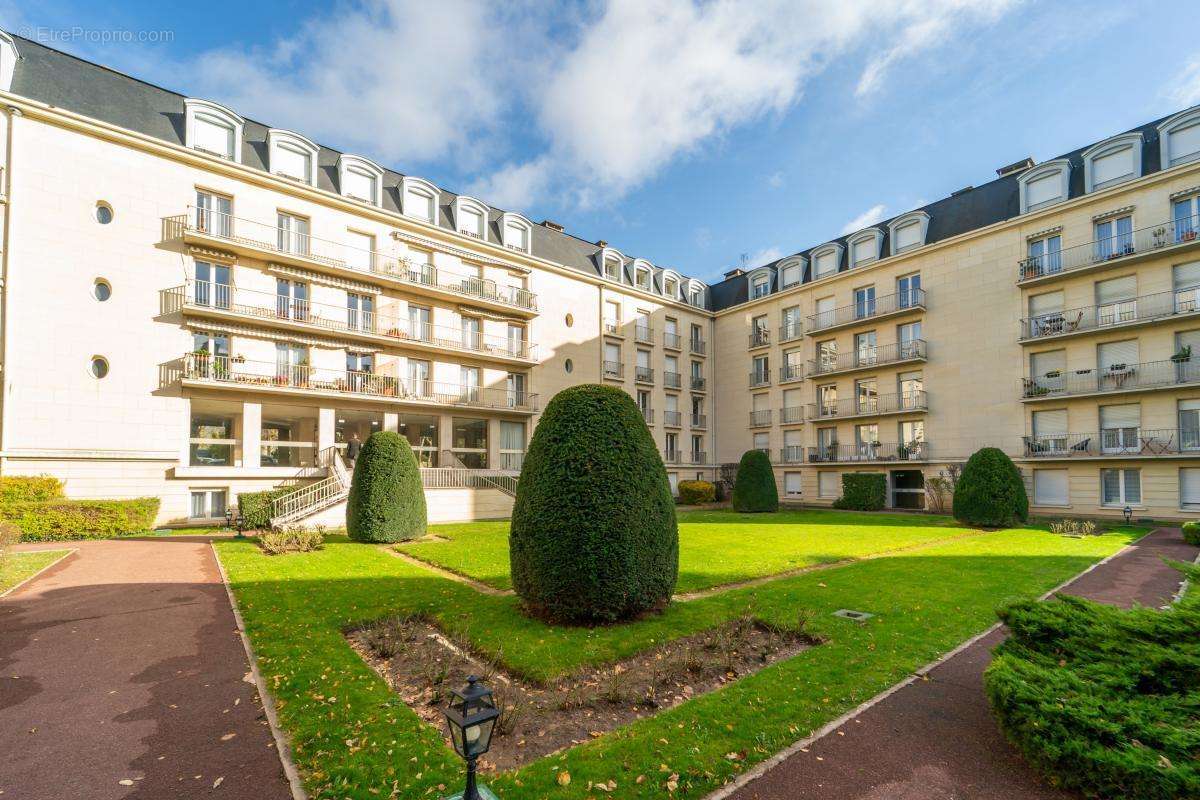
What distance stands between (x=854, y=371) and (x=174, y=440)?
3174 centimetres

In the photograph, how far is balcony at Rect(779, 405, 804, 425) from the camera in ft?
108

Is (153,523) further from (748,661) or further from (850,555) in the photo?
(850,555)

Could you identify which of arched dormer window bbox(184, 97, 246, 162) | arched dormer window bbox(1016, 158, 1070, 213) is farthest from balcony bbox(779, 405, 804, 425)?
arched dormer window bbox(184, 97, 246, 162)

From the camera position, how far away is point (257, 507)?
18281 millimetres

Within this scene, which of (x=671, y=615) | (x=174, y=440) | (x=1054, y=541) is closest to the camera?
(x=671, y=615)

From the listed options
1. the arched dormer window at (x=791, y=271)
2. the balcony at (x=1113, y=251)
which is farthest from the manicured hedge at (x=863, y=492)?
the arched dormer window at (x=791, y=271)

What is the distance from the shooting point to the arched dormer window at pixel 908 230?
2842cm

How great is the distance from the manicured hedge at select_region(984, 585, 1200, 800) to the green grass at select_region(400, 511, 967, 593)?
5.38 m

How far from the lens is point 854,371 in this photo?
30.1 metres

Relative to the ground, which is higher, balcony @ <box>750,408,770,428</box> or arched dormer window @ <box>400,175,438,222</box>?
arched dormer window @ <box>400,175,438,222</box>

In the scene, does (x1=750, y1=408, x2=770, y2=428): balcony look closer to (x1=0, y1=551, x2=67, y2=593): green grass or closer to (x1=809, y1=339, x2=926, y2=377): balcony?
(x1=809, y1=339, x2=926, y2=377): balcony

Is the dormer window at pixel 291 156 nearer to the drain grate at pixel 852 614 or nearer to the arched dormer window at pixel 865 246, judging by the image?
the drain grate at pixel 852 614

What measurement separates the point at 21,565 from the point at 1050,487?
34.1 meters

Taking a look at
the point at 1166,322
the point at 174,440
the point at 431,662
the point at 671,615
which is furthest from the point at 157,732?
the point at 1166,322
